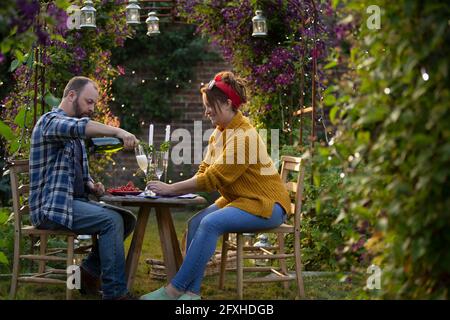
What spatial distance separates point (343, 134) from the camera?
2809 millimetres

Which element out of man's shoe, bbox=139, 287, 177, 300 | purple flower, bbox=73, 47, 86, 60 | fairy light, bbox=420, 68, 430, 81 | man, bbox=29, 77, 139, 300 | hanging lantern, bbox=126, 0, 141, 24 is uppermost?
hanging lantern, bbox=126, 0, 141, 24

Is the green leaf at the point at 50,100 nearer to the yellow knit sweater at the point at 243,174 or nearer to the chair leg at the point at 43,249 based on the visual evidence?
the chair leg at the point at 43,249

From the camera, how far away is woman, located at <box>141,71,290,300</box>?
3891 millimetres

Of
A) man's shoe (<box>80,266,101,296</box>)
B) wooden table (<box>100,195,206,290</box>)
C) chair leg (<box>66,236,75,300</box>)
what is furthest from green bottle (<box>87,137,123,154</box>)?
man's shoe (<box>80,266,101,296</box>)

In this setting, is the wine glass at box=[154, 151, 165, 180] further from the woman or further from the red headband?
the red headband

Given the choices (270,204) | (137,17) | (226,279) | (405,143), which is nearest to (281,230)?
(270,204)

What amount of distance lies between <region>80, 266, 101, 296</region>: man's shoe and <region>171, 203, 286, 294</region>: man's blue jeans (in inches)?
28.3

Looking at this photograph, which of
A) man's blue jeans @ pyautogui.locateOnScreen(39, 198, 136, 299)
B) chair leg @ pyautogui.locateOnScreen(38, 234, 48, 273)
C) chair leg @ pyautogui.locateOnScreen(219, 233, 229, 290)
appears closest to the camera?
man's blue jeans @ pyautogui.locateOnScreen(39, 198, 136, 299)

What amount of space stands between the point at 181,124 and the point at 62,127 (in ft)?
16.7

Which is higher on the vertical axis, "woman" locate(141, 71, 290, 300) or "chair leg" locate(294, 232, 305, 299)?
"woman" locate(141, 71, 290, 300)

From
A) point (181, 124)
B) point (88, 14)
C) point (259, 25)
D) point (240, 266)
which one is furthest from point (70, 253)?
point (181, 124)

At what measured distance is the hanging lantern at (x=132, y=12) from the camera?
20.5ft

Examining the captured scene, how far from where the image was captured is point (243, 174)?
4.18m

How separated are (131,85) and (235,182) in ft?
16.9
